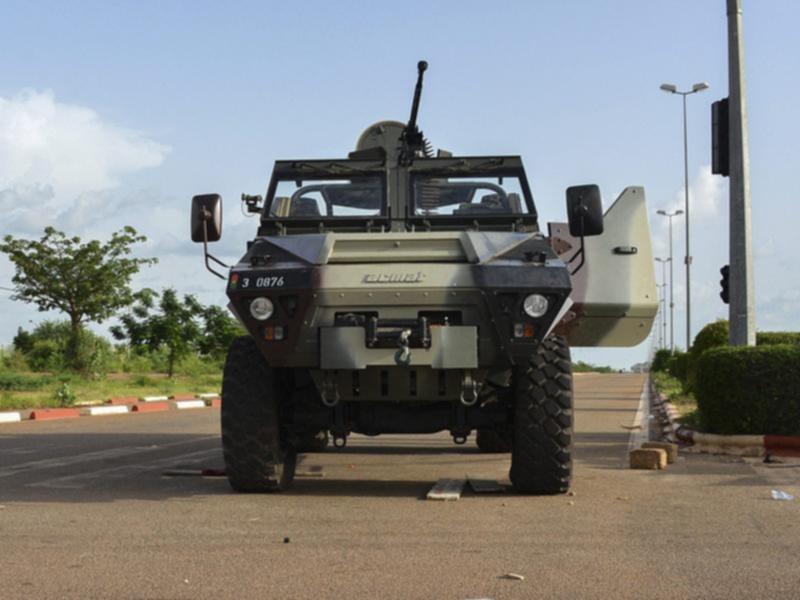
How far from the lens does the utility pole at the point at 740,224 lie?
523 inches

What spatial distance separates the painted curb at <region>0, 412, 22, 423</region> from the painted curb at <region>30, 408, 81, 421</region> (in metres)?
0.30

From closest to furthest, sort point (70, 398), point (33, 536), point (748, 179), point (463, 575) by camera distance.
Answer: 1. point (463, 575)
2. point (33, 536)
3. point (748, 179)
4. point (70, 398)

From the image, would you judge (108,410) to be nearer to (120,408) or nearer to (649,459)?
(120,408)

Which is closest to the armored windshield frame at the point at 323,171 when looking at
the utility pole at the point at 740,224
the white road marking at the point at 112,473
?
the white road marking at the point at 112,473

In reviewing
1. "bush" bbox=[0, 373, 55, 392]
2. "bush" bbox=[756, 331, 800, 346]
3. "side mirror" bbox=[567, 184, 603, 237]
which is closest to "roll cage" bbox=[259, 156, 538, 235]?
"side mirror" bbox=[567, 184, 603, 237]

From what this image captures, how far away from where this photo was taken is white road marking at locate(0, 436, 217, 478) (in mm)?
9992

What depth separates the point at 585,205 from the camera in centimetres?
836

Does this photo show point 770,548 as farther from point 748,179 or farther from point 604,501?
point 748,179

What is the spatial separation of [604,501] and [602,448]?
4.92m

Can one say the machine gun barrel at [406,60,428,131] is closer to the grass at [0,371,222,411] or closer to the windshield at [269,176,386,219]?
the windshield at [269,176,386,219]

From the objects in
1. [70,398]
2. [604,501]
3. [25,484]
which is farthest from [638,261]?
[70,398]

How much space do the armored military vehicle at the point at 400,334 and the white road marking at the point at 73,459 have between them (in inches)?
108

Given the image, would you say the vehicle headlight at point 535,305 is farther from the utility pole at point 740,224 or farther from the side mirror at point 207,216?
the utility pole at point 740,224

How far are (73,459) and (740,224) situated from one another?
25.5 ft
